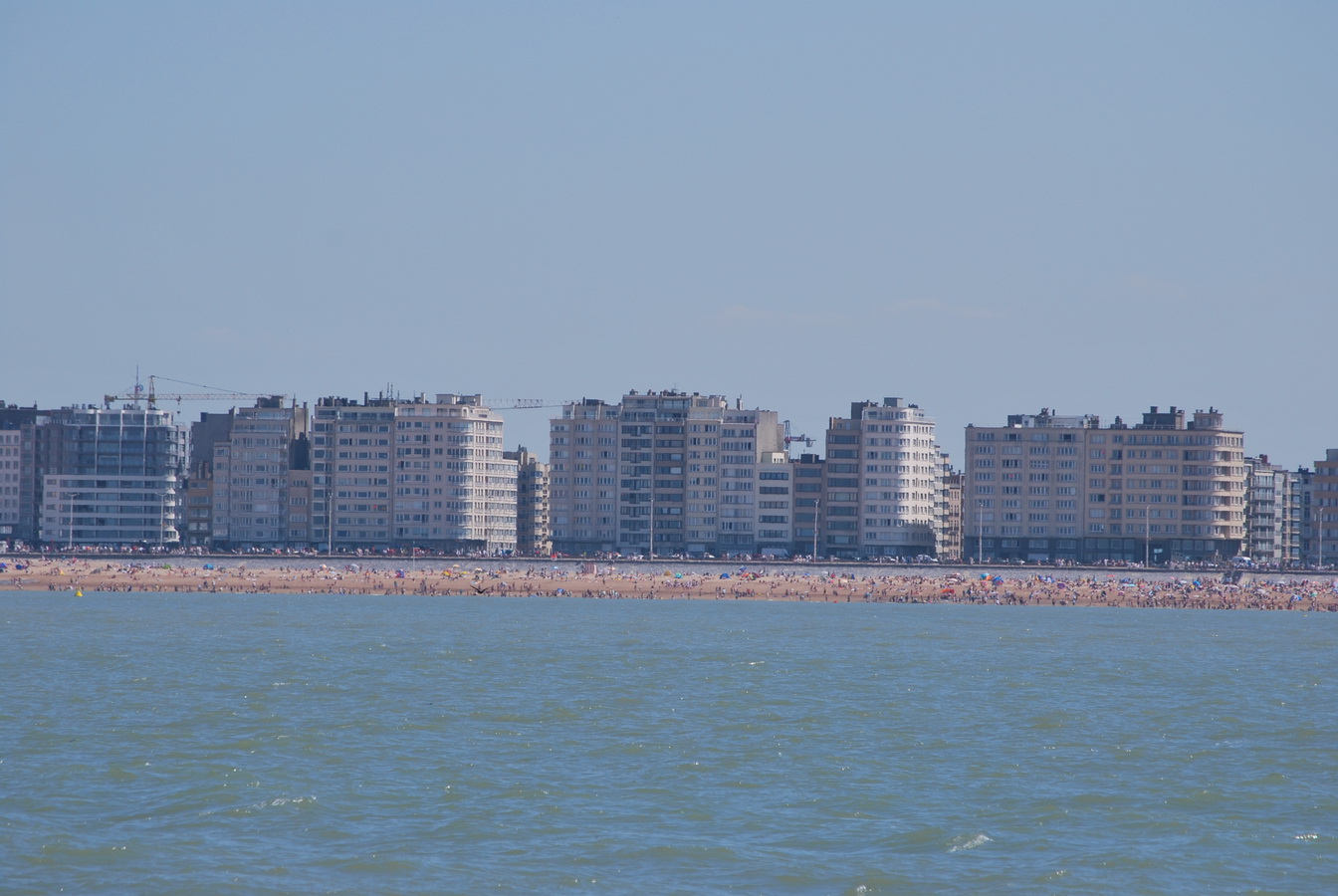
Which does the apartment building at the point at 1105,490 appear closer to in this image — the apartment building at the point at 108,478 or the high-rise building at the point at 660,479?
the high-rise building at the point at 660,479

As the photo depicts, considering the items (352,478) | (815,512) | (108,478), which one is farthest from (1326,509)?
(108,478)

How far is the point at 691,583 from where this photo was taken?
149500 mm

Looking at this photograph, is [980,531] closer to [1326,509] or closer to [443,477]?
[1326,509]

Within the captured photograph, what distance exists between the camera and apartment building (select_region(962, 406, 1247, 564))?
174125mm

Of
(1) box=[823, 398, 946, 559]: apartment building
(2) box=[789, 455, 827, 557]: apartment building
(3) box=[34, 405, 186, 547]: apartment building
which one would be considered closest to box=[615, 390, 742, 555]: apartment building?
(2) box=[789, 455, 827, 557]: apartment building

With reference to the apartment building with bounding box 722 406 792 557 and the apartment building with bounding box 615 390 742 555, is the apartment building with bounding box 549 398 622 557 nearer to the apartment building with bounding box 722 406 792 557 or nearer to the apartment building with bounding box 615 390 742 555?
the apartment building with bounding box 615 390 742 555

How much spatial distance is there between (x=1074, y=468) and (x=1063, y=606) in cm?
3687

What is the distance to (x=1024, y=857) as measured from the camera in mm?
32375

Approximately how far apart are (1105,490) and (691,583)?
49317 millimetres

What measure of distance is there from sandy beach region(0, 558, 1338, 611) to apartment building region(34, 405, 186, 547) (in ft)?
76.7

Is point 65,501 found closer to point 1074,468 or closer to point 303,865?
point 1074,468

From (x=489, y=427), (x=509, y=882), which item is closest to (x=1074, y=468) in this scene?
(x=489, y=427)

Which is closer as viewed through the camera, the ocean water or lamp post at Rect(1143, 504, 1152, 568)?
the ocean water

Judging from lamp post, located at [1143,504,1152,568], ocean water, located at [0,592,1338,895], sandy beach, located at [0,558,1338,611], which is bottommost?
sandy beach, located at [0,558,1338,611]
